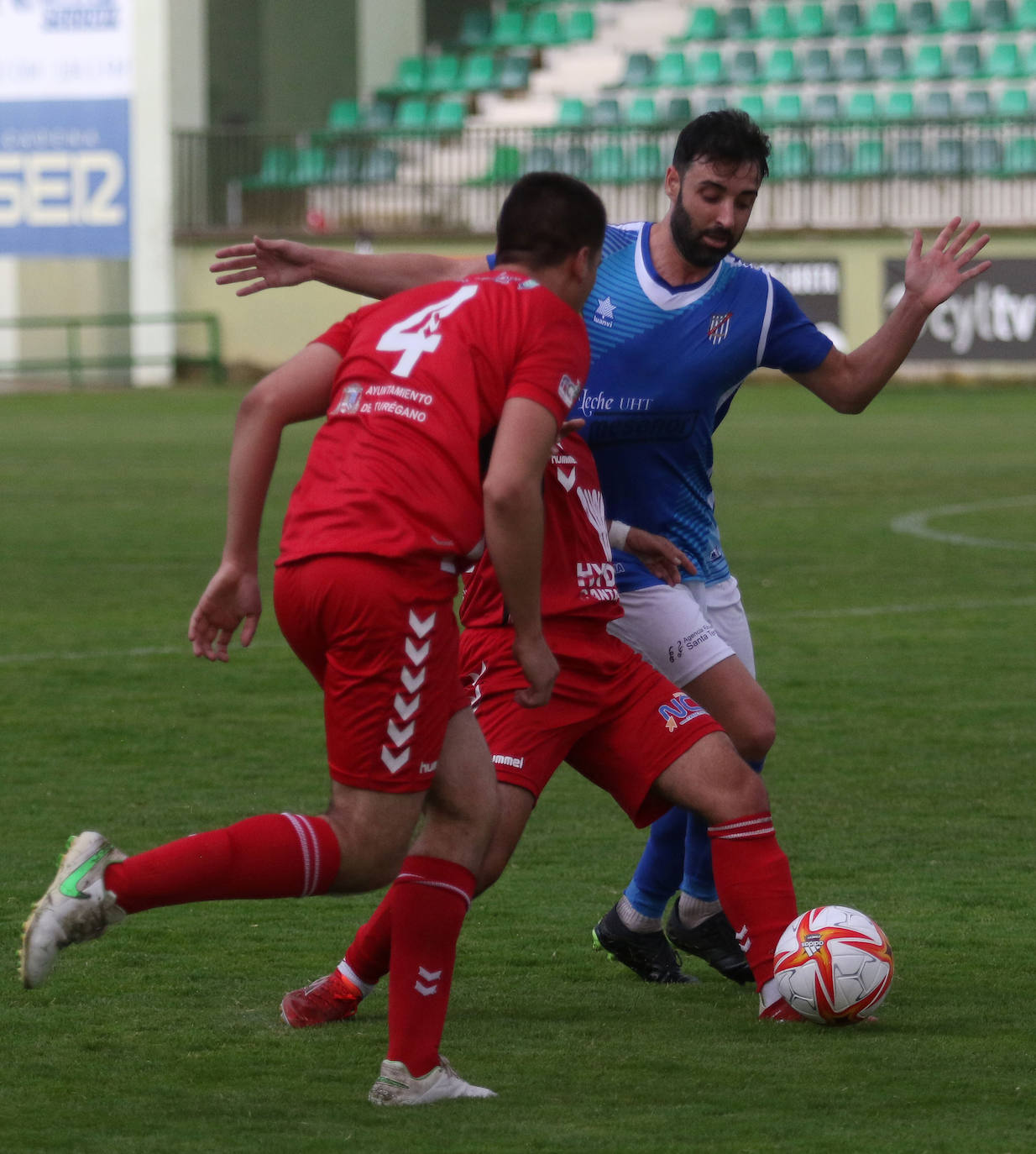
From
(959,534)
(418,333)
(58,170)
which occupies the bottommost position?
(959,534)

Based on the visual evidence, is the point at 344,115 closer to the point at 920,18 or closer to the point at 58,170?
the point at 58,170

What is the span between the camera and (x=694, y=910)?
16.0 feet

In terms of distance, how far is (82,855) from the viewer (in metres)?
3.57

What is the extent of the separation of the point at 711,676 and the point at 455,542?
117cm

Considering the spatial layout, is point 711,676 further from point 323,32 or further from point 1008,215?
point 323,32

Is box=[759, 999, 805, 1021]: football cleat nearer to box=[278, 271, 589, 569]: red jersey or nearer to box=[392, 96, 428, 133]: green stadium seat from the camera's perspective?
box=[278, 271, 589, 569]: red jersey

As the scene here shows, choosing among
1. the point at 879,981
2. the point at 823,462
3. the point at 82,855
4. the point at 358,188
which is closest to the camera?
the point at 82,855

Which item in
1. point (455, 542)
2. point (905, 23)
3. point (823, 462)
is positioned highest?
point (905, 23)

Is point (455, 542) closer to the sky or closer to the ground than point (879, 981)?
closer to the sky

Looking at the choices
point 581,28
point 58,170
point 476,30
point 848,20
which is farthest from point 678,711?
point 476,30

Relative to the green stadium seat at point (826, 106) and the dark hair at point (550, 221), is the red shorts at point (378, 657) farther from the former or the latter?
the green stadium seat at point (826, 106)

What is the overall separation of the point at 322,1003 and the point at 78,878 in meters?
0.87

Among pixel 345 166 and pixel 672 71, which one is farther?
pixel 672 71

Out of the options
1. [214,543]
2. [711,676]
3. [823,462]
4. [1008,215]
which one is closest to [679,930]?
[711,676]
